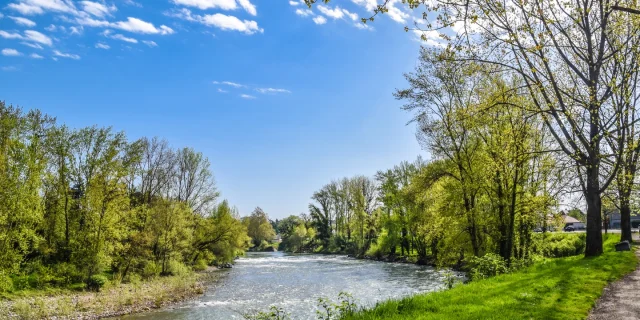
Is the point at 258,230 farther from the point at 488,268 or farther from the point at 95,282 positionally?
the point at 488,268

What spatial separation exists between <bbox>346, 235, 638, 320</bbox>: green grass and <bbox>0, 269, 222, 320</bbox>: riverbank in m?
15.6

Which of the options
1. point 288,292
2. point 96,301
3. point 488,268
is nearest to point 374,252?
point 288,292

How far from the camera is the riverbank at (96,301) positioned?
1745 centimetres

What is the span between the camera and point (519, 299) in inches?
351

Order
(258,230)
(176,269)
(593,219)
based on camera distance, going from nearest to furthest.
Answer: (593,219) < (176,269) < (258,230)

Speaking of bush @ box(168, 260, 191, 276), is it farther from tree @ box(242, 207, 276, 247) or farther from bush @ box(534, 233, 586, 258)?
tree @ box(242, 207, 276, 247)

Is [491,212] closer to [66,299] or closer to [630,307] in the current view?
[630,307]

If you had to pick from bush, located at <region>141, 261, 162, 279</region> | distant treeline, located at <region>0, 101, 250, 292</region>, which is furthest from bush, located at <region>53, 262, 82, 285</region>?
bush, located at <region>141, 261, 162, 279</region>

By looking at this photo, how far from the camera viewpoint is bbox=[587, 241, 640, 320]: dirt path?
7.62 metres

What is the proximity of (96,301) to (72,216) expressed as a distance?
8.63m

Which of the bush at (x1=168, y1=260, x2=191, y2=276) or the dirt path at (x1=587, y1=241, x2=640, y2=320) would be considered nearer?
the dirt path at (x1=587, y1=241, x2=640, y2=320)

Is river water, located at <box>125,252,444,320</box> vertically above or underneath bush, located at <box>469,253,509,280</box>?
underneath

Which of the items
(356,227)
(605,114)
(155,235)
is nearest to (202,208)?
(155,235)

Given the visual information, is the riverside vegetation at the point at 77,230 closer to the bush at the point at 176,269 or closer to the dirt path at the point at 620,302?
the bush at the point at 176,269
